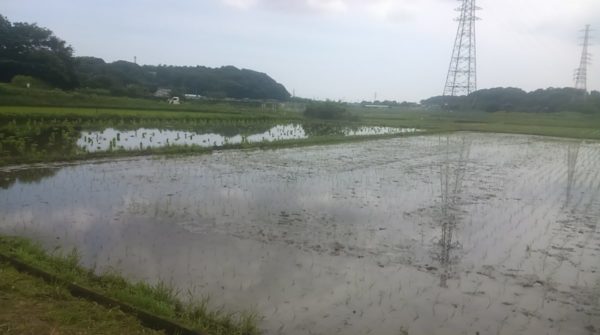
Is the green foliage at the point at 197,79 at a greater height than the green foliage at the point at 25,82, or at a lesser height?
greater

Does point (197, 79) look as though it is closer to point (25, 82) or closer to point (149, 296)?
point (25, 82)

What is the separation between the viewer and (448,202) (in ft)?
30.9

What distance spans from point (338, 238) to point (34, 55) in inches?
1537

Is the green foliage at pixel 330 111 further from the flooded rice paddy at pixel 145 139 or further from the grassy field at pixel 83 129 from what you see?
the flooded rice paddy at pixel 145 139

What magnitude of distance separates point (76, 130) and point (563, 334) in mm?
18227

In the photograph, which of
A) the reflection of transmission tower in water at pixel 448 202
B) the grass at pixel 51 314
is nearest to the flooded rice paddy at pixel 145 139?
the reflection of transmission tower in water at pixel 448 202

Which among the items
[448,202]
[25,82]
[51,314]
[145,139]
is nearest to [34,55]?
[25,82]

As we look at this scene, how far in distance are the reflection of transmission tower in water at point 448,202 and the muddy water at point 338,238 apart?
0.04 metres

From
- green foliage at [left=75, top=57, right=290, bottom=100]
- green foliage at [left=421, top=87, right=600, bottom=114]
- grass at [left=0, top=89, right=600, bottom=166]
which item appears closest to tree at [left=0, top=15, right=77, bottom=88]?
grass at [left=0, top=89, right=600, bottom=166]

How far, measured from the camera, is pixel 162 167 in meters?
11.8

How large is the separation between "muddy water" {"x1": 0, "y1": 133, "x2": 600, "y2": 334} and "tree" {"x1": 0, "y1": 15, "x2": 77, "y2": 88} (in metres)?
29.5

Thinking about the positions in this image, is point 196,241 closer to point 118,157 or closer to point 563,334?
point 563,334

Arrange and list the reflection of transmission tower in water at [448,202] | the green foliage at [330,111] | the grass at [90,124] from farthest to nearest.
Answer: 1. the green foliage at [330,111]
2. the grass at [90,124]
3. the reflection of transmission tower in water at [448,202]

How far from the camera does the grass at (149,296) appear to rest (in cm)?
375
